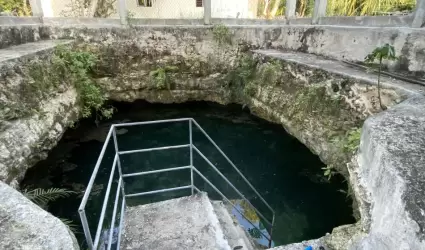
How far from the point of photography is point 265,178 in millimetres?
5469

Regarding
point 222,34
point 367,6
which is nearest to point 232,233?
point 222,34

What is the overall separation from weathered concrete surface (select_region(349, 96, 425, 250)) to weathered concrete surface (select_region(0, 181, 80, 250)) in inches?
63.4

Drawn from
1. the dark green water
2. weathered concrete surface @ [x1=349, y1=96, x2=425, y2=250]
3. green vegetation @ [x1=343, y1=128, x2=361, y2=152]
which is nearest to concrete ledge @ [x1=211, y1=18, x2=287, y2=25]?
the dark green water

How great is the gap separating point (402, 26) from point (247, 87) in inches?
113

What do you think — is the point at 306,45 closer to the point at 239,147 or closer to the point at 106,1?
the point at 239,147

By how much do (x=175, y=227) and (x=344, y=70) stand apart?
10.5ft

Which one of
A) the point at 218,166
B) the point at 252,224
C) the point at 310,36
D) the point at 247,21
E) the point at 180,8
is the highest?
the point at 180,8

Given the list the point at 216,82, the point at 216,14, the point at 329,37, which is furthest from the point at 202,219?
the point at 216,14

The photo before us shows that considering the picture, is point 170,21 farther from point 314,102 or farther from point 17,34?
point 314,102

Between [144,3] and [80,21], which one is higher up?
[144,3]

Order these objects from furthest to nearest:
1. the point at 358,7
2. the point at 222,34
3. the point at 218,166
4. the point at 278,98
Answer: the point at 222,34 < the point at 218,166 < the point at 358,7 < the point at 278,98

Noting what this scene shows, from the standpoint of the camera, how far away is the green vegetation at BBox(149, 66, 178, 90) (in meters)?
6.60

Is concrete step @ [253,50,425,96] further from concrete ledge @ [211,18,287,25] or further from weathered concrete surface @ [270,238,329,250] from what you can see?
weathered concrete surface @ [270,238,329,250]

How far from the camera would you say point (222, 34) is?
639 cm
